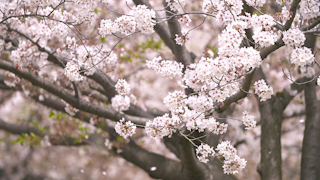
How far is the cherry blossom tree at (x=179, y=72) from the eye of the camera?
3.17m

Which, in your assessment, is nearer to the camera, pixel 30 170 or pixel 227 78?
pixel 227 78

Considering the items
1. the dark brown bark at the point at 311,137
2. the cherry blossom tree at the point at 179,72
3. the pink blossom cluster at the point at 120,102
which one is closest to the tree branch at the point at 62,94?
the cherry blossom tree at the point at 179,72

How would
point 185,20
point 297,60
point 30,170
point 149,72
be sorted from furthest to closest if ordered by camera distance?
point 30,170
point 149,72
point 185,20
point 297,60

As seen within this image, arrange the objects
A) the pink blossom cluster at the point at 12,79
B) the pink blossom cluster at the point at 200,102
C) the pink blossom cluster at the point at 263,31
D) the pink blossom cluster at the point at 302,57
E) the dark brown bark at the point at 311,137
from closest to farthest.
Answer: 1. the pink blossom cluster at the point at 263,31
2. the pink blossom cluster at the point at 302,57
3. the pink blossom cluster at the point at 200,102
4. the pink blossom cluster at the point at 12,79
5. the dark brown bark at the point at 311,137

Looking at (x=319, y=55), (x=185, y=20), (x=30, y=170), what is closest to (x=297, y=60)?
(x=185, y=20)

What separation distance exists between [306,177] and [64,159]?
11657 mm

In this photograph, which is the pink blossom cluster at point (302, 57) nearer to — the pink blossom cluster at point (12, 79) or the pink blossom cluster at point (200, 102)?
the pink blossom cluster at point (200, 102)

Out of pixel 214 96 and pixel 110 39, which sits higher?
pixel 110 39

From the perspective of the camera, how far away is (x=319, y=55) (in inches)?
282

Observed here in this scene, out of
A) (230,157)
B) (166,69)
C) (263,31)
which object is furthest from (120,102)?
(263,31)

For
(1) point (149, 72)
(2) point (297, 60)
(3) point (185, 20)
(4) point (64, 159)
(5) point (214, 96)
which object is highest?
(1) point (149, 72)

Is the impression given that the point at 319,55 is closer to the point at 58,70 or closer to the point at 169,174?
the point at 169,174

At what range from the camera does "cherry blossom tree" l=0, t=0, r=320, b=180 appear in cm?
317

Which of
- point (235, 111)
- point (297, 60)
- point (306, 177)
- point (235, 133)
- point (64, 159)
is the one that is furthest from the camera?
point (64, 159)
